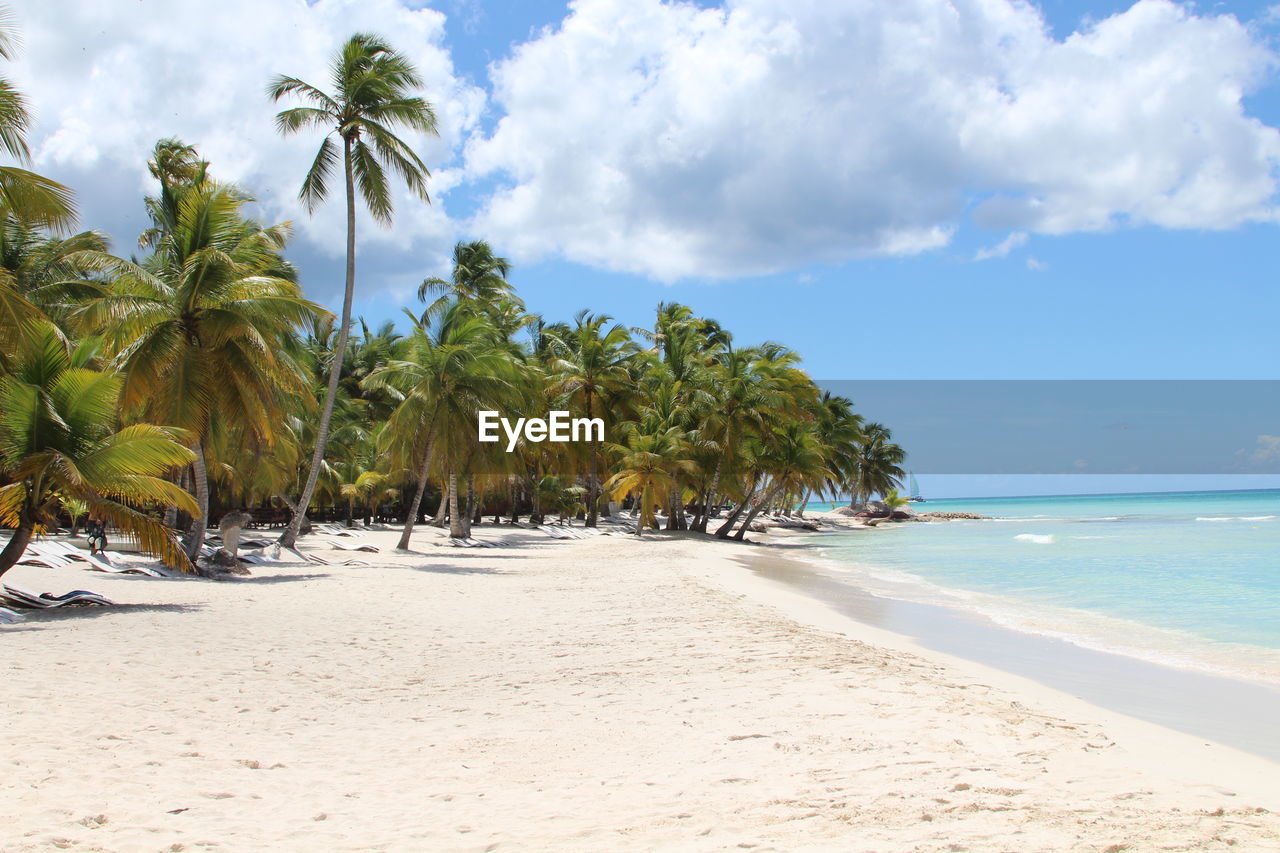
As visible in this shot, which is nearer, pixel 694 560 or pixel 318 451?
pixel 318 451

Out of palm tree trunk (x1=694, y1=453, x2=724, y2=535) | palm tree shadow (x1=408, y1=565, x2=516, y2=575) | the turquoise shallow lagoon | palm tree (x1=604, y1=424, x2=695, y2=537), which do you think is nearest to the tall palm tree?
palm tree shadow (x1=408, y1=565, x2=516, y2=575)

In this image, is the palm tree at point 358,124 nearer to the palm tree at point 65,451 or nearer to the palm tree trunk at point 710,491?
the palm tree at point 65,451

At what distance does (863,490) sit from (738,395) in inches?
1631

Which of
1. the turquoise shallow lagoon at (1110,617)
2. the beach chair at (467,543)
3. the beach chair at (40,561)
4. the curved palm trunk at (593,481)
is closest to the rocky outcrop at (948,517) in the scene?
the curved palm trunk at (593,481)

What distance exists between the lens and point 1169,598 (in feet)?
48.1

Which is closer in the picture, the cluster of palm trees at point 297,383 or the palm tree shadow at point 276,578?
the cluster of palm trees at point 297,383

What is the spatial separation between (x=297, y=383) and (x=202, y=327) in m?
1.70

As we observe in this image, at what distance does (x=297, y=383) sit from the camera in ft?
47.9

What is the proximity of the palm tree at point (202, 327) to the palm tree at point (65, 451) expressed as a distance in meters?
3.99

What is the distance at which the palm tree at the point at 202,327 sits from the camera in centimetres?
1348

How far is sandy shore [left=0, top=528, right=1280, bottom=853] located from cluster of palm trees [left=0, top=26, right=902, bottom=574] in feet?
6.55

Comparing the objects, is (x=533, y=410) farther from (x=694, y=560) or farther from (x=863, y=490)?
(x=863, y=490)

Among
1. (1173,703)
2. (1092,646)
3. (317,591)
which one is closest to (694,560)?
(317,591)

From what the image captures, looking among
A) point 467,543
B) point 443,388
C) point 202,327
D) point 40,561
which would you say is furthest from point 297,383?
point 467,543
